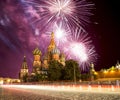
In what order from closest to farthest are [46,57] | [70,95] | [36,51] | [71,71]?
[70,95], [71,71], [46,57], [36,51]

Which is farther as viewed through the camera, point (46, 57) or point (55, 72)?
point (46, 57)

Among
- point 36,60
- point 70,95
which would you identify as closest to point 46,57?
point 36,60

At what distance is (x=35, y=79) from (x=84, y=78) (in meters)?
29.3

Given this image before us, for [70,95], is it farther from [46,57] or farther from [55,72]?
Answer: [46,57]

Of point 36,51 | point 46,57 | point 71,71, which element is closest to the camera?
point 71,71

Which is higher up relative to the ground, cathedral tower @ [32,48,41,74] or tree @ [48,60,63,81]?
cathedral tower @ [32,48,41,74]

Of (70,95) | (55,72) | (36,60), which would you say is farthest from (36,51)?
(70,95)

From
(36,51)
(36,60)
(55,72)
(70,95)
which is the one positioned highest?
(36,51)

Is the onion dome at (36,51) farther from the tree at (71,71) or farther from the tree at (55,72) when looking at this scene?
the tree at (71,71)

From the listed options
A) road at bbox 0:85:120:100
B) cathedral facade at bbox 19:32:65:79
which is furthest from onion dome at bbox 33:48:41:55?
road at bbox 0:85:120:100

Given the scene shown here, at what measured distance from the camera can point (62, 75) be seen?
85.6m

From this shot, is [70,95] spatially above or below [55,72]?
below

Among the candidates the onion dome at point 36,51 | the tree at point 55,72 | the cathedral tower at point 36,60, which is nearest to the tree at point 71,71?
the tree at point 55,72

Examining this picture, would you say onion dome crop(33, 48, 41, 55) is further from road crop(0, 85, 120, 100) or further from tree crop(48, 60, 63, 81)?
road crop(0, 85, 120, 100)
